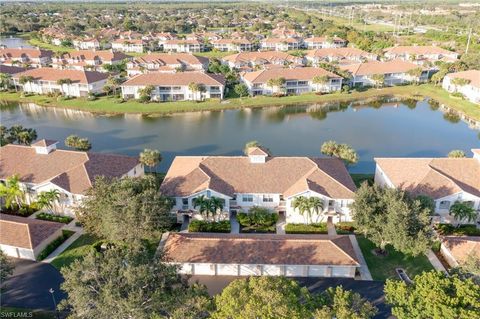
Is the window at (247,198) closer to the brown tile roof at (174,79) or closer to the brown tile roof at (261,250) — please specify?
the brown tile roof at (261,250)

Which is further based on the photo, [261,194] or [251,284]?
[261,194]

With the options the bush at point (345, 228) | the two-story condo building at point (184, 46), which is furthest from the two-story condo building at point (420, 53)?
the bush at point (345, 228)

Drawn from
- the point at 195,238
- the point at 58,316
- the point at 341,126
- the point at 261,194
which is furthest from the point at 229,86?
the point at 58,316

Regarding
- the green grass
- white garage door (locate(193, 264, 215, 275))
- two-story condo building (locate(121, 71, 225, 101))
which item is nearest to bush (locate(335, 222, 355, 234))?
white garage door (locate(193, 264, 215, 275))

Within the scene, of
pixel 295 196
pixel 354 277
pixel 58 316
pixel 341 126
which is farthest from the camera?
pixel 341 126

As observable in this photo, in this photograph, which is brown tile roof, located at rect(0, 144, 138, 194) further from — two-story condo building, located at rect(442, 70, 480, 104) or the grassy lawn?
two-story condo building, located at rect(442, 70, 480, 104)

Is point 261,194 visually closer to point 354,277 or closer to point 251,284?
point 354,277
